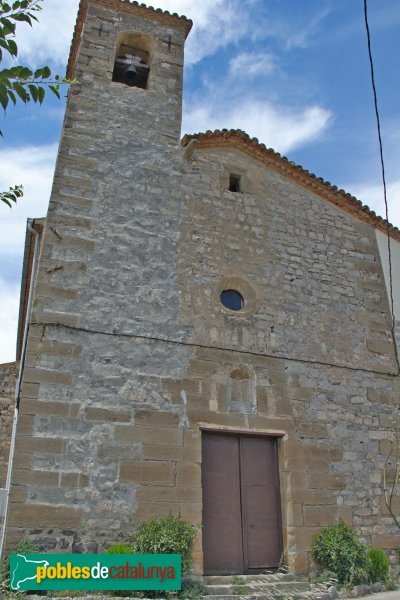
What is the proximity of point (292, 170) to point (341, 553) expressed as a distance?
582cm

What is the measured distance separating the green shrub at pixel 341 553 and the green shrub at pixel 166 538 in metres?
1.71

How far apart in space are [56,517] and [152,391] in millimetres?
1767

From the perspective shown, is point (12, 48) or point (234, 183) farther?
point (234, 183)

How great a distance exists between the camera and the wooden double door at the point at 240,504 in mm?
6625

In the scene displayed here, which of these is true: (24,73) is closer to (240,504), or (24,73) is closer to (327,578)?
(240,504)

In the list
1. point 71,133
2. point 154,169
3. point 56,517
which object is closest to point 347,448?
point 56,517

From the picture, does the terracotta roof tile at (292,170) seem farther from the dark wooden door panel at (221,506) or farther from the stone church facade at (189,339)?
the dark wooden door panel at (221,506)

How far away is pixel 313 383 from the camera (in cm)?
777

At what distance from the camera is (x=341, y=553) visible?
672cm

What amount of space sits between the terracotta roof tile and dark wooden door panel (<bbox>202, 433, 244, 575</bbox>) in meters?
4.56

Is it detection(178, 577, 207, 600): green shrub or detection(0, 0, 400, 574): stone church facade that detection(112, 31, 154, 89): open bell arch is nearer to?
detection(0, 0, 400, 574): stone church facade

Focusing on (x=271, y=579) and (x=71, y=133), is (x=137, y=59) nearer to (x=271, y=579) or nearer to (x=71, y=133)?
(x=71, y=133)

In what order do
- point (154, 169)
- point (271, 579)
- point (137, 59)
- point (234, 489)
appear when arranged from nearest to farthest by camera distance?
point (271, 579)
point (234, 489)
point (154, 169)
point (137, 59)

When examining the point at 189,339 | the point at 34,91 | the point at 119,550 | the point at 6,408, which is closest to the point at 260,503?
the point at 119,550
